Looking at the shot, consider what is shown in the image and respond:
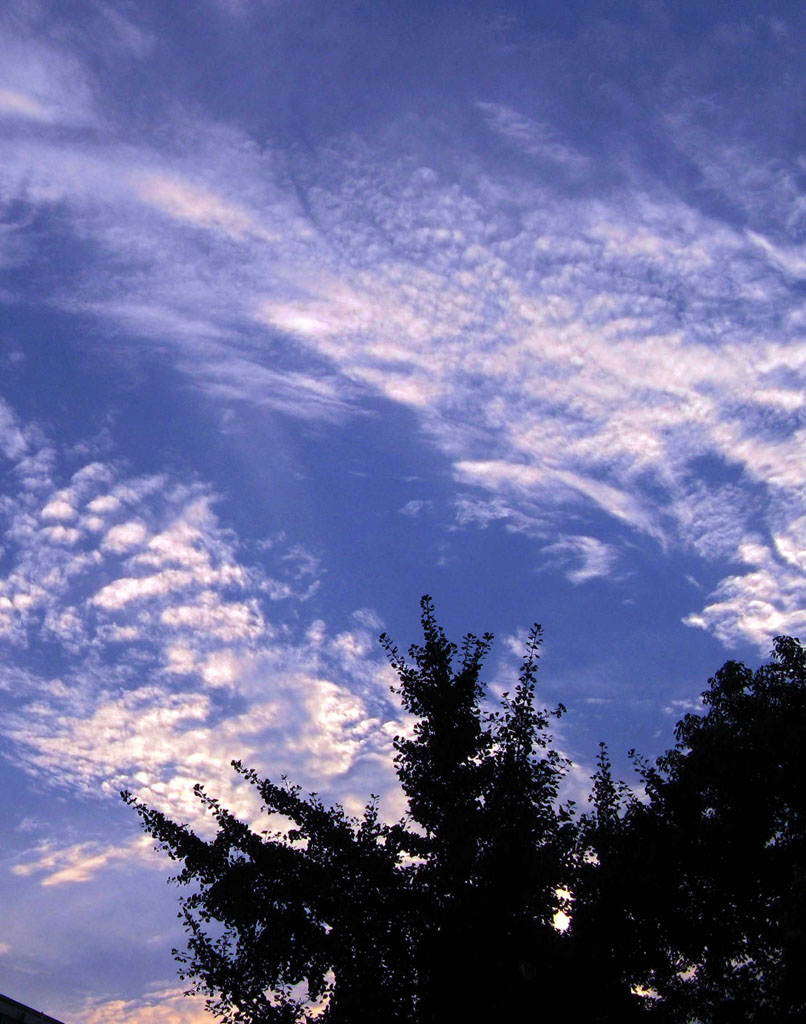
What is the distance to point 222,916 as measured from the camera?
82.1ft

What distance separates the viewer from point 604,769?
29.6m

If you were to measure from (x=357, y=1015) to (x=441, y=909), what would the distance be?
11.8 feet

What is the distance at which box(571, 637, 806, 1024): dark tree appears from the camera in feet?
80.8

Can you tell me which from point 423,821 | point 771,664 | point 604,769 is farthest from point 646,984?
point 771,664

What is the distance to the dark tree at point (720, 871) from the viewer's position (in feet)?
80.8

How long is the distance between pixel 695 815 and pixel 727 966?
14.9 ft

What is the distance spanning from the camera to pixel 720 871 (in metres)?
25.8

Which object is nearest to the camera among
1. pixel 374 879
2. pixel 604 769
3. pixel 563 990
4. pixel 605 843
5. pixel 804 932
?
pixel 804 932

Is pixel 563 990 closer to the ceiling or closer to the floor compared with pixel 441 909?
closer to the floor

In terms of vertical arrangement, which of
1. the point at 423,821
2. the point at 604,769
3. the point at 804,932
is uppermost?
the point at 604,769

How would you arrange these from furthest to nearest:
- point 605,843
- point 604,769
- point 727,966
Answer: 1. point 604,769
2. point 605,843
3. point 727,966

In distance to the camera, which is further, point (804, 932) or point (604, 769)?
point (604, 769)

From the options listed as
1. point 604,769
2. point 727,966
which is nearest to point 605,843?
point 604,769

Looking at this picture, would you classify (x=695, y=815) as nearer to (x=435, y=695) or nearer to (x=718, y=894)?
(x=718, y=894)
